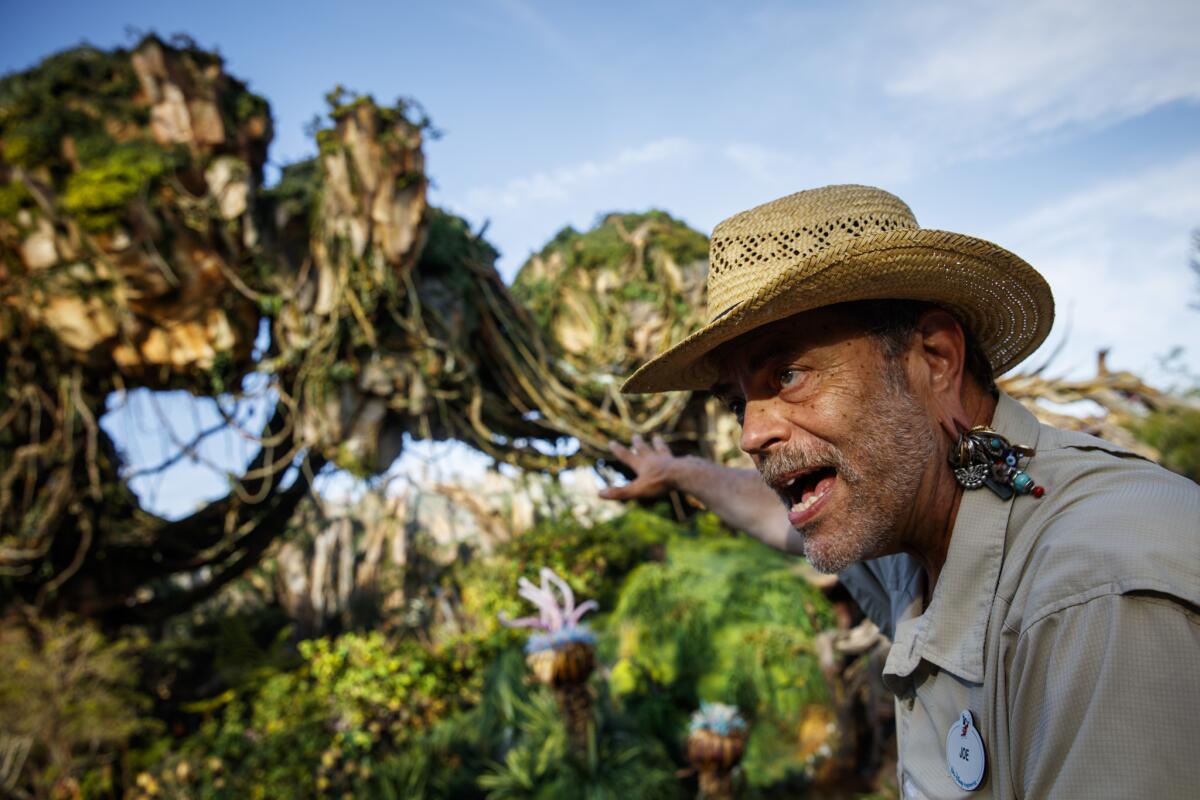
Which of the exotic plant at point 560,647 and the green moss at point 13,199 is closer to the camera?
the exotic plant at point 560,647

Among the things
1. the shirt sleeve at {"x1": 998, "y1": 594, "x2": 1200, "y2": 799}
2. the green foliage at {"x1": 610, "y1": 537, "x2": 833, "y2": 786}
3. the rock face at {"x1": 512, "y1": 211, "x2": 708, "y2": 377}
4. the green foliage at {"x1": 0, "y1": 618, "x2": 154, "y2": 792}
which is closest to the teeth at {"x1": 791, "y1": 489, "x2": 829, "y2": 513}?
the shirt sleeve at {"x1": 998, "y1": 594, "x2": 1200, "y2": 799}

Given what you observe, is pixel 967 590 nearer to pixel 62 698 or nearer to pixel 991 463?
pixel 991 463

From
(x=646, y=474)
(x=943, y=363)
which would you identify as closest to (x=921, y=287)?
(x=943, y=363)

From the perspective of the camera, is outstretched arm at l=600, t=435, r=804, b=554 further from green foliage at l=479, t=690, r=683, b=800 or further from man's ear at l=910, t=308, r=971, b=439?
green foliage at l=479, t=690, r=683, b=800

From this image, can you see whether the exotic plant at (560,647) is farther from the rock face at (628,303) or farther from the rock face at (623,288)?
the rock face at (623,288)

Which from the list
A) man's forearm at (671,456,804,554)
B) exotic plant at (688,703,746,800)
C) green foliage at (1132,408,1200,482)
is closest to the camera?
man's forearm at (671,456,804,554)

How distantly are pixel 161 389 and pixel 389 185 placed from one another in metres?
3.04

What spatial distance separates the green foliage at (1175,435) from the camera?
7094mm

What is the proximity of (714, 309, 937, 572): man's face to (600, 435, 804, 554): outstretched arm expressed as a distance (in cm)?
64

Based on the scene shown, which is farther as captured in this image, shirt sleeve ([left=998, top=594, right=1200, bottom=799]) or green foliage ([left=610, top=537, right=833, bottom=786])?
green foliage ([left=610, top=537, right=833, bottom=786])

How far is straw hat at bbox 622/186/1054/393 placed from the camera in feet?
3.76

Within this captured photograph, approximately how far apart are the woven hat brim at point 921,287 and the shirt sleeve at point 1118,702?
548mm

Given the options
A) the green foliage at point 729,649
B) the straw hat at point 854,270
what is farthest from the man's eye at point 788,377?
the green foliage at point 729,649

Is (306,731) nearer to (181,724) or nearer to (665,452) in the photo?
(181,724)
